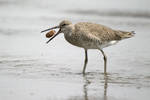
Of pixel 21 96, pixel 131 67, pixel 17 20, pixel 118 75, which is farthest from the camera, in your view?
pixel 17 20

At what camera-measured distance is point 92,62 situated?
8.97 meters

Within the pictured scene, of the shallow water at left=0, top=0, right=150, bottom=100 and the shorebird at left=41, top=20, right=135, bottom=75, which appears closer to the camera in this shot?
the shallow water at left=0, top=0, right=150, bottom=100

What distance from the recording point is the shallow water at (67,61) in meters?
6.02

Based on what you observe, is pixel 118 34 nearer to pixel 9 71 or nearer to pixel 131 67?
pixel 131 67

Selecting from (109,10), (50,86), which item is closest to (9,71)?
(50,86)

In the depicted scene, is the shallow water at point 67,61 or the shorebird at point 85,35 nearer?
the shallow water at point 67,61

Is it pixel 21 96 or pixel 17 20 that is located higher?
pixel 17 20

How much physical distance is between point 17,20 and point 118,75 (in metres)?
9.00

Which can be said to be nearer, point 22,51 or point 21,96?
point 21,96

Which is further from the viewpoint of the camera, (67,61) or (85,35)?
(67,61)

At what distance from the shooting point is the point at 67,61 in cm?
891

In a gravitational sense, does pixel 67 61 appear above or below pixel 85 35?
below

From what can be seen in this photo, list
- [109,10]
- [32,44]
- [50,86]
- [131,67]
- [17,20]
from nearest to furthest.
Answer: [50,86], [131,67], [32,44], [17,20], [109,10]

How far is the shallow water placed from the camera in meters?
6.02
